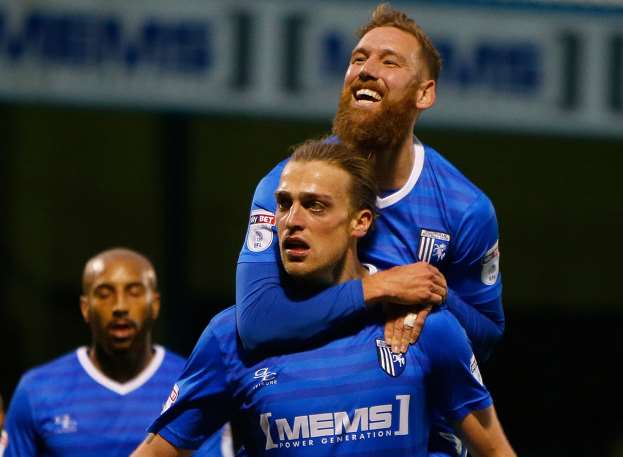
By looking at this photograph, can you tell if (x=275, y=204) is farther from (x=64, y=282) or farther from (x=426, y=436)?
(x=64, y=282)

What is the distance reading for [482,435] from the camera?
4.12 meters

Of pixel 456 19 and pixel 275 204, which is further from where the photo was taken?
pixel 456 19

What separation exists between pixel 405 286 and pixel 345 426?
424 millimetres

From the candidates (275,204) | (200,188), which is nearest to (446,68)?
(200,188)

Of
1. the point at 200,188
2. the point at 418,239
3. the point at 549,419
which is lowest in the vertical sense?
the point at 549,419

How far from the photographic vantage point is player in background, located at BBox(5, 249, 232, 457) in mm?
5855

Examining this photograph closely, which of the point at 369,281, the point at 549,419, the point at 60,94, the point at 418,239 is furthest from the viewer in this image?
the point at 549,419

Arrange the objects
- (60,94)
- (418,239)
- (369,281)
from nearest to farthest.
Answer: (369,281)
(418,239)
(60,94)

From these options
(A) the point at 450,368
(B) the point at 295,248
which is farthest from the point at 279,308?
(A) the point at 450,368

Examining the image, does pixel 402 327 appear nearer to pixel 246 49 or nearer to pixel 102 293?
pixel 102 293

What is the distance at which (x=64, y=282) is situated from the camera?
40.0ft

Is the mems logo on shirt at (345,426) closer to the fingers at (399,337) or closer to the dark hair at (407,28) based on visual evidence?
the fingers at (399,337)

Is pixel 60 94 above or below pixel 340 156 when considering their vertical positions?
above

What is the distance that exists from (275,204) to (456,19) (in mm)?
4729
